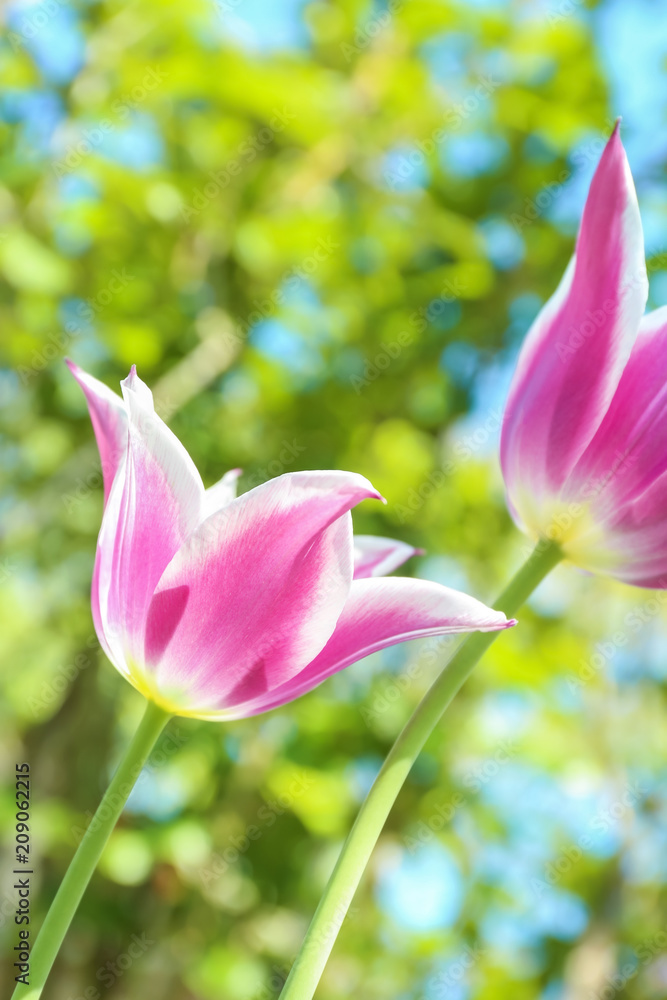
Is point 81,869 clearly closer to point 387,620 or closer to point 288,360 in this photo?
point 387,620

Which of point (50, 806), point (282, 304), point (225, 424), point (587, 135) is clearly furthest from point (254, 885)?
point (587, 135)

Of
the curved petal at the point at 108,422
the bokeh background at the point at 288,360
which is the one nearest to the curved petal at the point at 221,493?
the curved petal at the point at 108,422

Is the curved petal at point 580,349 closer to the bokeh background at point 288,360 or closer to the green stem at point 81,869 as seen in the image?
the green stem at point 81,869

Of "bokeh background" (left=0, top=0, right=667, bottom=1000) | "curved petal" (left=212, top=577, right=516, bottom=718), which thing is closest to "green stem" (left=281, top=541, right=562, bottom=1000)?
"curved petal" (left=212, top=577, right=516, bottom=718)

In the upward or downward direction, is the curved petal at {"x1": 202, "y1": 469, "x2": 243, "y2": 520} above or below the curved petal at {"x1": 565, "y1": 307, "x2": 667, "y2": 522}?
below

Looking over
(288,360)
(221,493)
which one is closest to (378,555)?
(221,493)

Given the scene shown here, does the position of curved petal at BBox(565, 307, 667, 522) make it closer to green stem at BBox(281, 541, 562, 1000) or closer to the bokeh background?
green stem at BBox(281, 541, 562, 1000)
